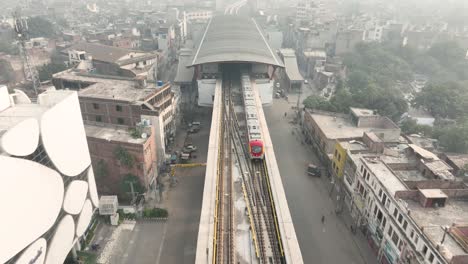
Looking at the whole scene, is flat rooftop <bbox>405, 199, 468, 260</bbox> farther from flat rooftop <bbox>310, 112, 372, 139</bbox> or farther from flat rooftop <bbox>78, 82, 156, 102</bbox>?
flat rooftop <bbox>78, 82, 156, 102</bbox>

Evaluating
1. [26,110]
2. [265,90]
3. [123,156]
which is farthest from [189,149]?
[26,110]

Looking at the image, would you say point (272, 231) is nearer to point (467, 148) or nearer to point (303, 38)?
point (467, 148)

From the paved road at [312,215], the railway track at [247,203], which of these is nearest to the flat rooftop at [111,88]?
the railway track at [247,203]

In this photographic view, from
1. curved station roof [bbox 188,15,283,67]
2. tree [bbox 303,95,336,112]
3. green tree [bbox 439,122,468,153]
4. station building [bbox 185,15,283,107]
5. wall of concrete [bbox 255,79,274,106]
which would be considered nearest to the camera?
green tree [bbox 439,122,468,153]

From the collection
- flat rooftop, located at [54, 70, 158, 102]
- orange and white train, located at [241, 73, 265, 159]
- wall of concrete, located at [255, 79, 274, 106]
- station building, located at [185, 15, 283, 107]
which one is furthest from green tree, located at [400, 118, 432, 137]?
flat rooftop, located at [54, 70, 158, 102]

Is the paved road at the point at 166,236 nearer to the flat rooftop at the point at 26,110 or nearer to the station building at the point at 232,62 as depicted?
the flat rooftop at the point at 26,110

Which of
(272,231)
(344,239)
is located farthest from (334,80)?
(272,231)
